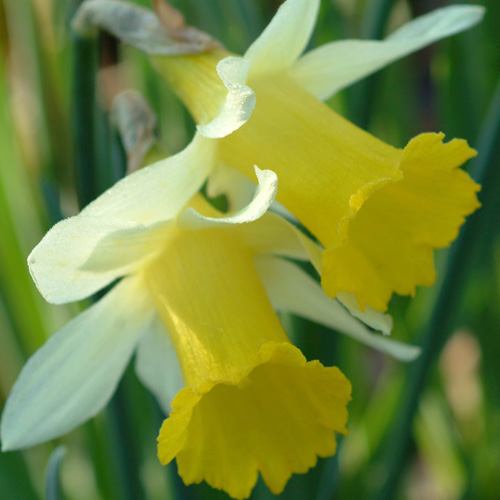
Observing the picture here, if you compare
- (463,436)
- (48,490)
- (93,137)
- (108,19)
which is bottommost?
(463,436)

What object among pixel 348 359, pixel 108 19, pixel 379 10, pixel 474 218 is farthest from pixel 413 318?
pixel 108 19

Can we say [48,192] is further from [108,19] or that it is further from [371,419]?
[371,419]

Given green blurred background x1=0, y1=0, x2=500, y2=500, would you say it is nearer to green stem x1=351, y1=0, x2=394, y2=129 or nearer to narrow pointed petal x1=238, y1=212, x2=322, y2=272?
green stem x1=351, y1=0, x2=394, y2=129

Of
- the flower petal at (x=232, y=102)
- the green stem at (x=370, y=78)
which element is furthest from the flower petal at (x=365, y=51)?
the flower petal at (x=232, y=102)

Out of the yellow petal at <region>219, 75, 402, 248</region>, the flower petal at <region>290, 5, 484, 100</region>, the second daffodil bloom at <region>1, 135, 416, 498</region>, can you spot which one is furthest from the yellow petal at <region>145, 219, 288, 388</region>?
the flower petal at <region>290, 5, 484, 100</region>

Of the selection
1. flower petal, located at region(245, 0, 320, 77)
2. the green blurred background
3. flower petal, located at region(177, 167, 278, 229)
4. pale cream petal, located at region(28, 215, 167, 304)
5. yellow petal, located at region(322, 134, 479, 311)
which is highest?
flower petal, located at region(245, 0, 320, 77)
